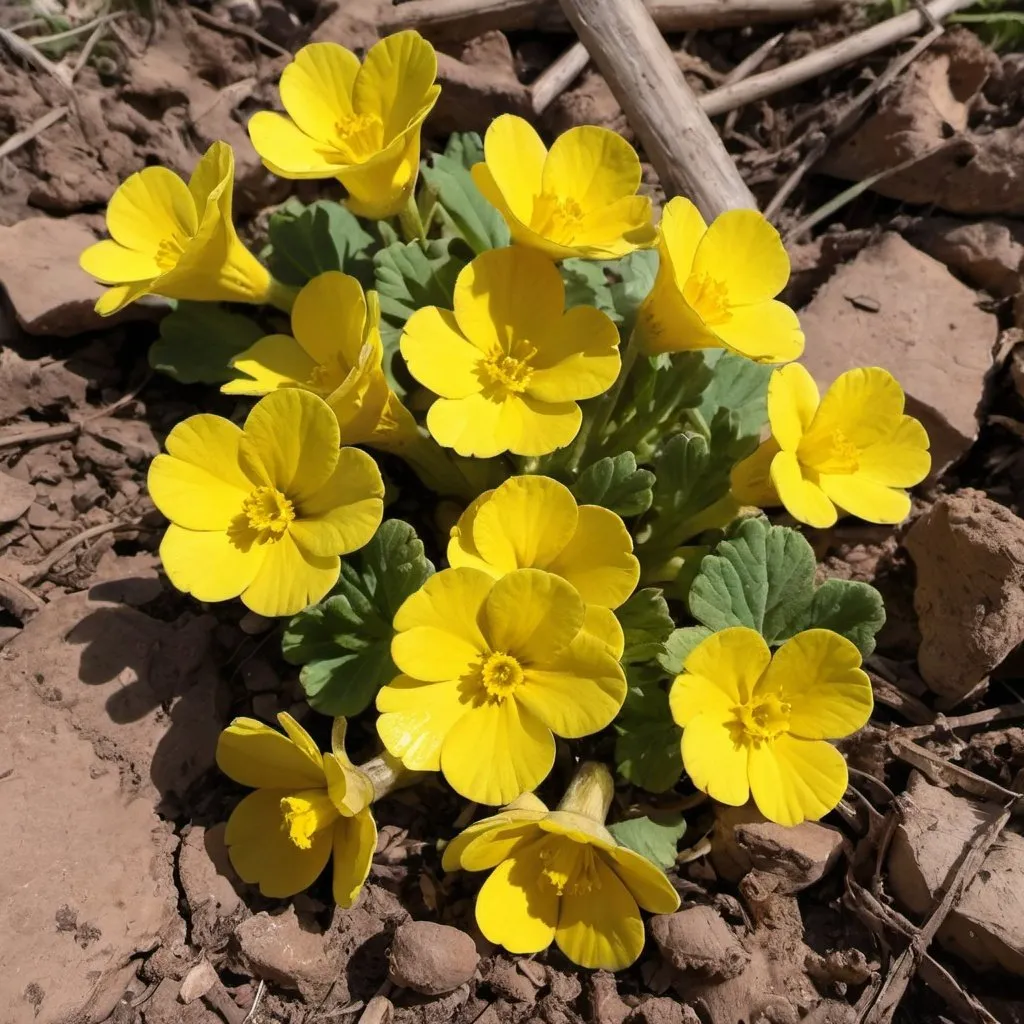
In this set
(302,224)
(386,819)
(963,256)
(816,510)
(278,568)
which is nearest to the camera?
(278,568)

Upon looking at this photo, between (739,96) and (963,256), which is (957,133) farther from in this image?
(739,96)

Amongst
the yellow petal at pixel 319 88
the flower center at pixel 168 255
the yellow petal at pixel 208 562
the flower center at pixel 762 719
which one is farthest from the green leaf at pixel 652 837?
the yellow petal at pixel 319 88

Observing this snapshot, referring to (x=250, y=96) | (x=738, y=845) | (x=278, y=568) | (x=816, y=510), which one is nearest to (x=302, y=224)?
(x=250, y=96)

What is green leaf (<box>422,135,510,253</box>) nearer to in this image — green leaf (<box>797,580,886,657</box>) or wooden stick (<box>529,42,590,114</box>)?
wooden stick (<box>529,42,590,114</box>)

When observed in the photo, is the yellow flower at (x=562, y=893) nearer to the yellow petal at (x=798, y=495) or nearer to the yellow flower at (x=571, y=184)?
the yellow petal at (x=798, y=495)

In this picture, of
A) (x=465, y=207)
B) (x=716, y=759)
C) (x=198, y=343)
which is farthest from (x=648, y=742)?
(x=198, y=343)

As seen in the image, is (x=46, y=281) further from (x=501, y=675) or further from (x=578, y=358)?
(x=501, y=675)

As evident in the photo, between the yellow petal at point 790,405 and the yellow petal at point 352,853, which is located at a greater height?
the yellow petal at point 790,405
